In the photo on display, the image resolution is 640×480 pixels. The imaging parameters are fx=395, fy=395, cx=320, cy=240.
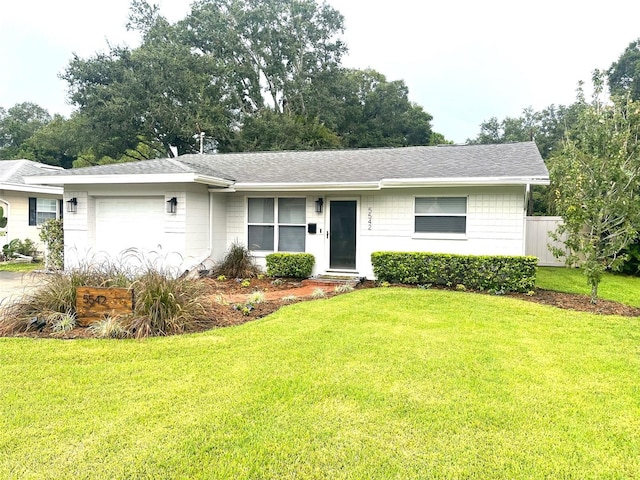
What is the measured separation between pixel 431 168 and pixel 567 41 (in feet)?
42.0

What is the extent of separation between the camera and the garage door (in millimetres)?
10258

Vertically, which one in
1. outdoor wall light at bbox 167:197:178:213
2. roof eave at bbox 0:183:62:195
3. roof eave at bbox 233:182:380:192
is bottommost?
outdoor wall light at bbox 167:197:178:213

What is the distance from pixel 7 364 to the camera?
4172mm

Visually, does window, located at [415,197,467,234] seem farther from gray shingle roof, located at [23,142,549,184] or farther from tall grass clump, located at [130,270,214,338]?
tall grass clump, located at [130,270,214,338]

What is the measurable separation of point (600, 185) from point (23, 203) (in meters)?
17.9

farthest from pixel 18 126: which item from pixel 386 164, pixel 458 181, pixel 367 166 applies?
pixel 458 181

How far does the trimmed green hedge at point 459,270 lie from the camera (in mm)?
8508

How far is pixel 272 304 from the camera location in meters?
A: 7.30

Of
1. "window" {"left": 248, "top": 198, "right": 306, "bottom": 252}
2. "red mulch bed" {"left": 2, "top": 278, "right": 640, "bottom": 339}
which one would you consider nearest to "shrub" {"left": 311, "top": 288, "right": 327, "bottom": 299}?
"red mulch bed" {"left": 2, "top": 278, "right": 640, "bottom": 339}

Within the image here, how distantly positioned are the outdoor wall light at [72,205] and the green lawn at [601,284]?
39.9ft

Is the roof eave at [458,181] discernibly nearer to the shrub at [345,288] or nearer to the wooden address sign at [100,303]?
the shrub at [345,288]

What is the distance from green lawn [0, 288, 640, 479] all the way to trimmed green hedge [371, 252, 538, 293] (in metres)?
2.95

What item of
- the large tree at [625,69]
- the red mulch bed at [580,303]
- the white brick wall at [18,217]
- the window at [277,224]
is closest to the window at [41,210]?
the white brick wall at [18,217]

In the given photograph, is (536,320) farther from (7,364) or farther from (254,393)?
(7,364)
